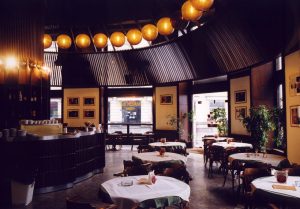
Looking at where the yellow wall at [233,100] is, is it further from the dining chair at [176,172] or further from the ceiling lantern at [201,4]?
the dining chair at [176,172]

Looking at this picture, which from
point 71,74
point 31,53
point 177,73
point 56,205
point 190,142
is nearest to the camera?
point 56,205

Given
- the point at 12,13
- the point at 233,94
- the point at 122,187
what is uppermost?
the point at 12,13

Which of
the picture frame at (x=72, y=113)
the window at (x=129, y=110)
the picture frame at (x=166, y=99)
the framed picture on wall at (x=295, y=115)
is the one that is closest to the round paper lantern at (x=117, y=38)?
the framed picture on wall at (x=295, y=115)

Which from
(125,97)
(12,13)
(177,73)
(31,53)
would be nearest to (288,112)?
(177,73)

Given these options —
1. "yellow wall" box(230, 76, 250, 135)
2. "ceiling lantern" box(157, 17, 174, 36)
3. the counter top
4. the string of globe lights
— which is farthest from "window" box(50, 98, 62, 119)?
"ceiling lantern" box(157, 17, 174, 36)

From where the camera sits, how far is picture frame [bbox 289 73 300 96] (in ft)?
20.8

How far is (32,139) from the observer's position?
21.6ft

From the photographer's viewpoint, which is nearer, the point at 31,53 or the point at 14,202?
the point at 14,202

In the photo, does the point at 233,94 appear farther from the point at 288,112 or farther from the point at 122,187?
the point at 122,187

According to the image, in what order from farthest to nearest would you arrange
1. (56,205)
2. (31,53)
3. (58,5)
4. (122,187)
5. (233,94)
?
1. (233,94)
2. (31,53)
3. (58,5)
4. (56,205)
5. (122,187)

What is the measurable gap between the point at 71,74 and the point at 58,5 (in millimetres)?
6502

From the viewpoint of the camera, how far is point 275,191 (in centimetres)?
333

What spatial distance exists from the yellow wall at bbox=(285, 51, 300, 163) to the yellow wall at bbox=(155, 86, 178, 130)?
23.6ft

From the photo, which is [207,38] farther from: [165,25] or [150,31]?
[165,25]
